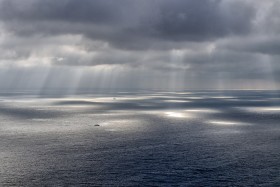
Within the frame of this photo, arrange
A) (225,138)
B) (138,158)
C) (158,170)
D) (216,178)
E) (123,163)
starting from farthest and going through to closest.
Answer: (225,138), (138,158), (123,163), (158,170), (216,178)

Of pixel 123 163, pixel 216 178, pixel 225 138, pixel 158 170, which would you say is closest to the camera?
pixel 216 178

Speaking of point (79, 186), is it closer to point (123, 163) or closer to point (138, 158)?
point (123, 163)

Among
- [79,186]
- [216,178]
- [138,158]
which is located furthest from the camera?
[138,158]

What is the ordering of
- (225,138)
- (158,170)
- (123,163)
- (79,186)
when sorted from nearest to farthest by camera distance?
(79,186)
(158,170)
(123,163)
(225,138)

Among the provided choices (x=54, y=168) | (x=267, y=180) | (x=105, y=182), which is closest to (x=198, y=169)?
(x=267, y=180)

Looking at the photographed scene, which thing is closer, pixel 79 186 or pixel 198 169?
pixel 79 186

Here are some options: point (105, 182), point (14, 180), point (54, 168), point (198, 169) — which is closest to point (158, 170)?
point (198, 169)

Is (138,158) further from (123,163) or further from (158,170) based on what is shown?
(158,170)

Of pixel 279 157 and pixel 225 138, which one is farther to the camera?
pixel 225 138
